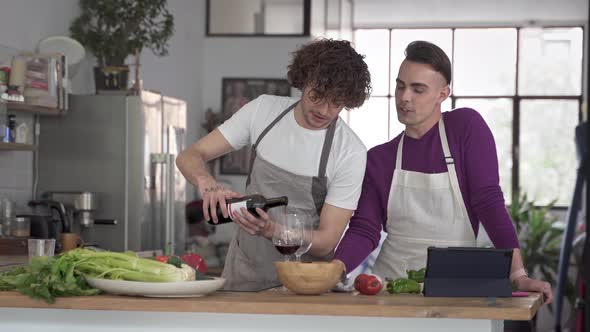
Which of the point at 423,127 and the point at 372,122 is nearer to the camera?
the point at 423,127

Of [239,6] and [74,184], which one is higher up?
[239,6]

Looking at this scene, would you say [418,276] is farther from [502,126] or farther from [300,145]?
[502,126]

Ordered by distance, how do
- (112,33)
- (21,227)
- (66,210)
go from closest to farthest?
(21,227) → (66,210) → (112,33)

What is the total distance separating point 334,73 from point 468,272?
2.51 ft

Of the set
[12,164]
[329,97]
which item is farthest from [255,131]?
[12,164]

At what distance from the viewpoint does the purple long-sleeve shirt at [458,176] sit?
11.1 ft

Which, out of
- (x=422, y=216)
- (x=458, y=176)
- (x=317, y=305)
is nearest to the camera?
(x=317, y=305)

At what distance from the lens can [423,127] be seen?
11.7 feet

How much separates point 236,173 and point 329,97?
6201 mm

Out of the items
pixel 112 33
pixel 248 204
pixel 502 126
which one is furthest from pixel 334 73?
pixel 502 126

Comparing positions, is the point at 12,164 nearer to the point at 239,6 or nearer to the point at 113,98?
the point at 113,98

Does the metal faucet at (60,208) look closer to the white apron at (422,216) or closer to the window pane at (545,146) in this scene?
the white apron at (422,216)

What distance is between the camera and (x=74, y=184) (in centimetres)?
605

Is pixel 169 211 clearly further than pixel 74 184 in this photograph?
Yes
